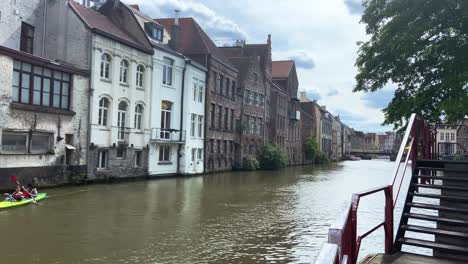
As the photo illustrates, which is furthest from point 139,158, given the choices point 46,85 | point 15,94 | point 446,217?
point 446,217

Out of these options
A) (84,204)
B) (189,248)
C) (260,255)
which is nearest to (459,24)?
Answer: (260,255)

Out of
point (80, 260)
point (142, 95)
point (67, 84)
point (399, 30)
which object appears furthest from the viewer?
point (142, 95)

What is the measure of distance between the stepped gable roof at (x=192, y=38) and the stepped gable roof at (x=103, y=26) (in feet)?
31.5

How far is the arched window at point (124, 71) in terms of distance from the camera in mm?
31719

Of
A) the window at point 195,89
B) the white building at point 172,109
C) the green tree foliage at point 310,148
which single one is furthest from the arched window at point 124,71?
the green tree foliage at point 310,148

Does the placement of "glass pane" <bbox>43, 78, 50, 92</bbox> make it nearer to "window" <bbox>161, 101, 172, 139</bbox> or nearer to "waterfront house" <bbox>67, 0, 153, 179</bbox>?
"waterfront house" <bbox>67, 0, 153, 179</bbox>

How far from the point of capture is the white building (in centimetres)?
3500

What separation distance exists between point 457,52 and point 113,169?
864 inches

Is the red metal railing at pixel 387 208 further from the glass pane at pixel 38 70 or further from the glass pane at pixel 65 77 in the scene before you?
the glass pane at pixel 65 77

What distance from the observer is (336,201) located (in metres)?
23.4

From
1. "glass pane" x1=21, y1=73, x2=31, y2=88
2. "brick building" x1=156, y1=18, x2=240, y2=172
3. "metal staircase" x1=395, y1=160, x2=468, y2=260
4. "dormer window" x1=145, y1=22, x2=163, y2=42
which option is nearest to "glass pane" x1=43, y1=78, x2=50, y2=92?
"glass pane" x1=21, y1=73, x2=31, y2=88

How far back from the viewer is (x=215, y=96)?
147ft

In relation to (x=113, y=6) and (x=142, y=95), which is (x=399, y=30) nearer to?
(x=142, y=95)

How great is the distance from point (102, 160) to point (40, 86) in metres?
6.84
